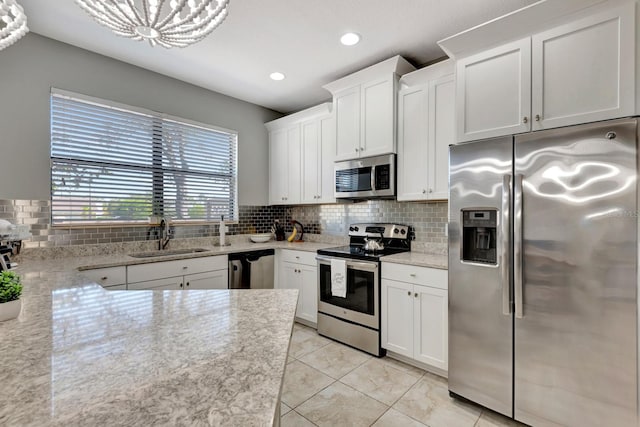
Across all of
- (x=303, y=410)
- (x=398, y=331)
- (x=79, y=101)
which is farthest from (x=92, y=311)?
(x=79, y=101)

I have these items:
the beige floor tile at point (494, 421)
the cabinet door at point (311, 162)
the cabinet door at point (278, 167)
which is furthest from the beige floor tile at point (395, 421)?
the cabinet door at point (278, 167)

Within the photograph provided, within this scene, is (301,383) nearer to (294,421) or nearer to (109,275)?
(294,421)

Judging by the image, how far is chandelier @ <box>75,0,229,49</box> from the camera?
136cm

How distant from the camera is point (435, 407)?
2.03 meters

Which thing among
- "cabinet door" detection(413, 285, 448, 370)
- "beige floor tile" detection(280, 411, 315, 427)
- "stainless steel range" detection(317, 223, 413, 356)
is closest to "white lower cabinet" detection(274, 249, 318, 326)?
"stainless steel range" detection(317, 223, 413, 356)

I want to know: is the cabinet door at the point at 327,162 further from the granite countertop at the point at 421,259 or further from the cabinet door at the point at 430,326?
the cabinet door at the point at 430,326

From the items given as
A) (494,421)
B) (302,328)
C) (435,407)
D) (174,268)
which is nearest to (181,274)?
(174,268)

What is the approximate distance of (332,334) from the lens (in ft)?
9.94

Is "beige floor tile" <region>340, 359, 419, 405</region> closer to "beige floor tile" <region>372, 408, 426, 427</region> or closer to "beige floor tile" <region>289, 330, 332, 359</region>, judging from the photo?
"beige floor tile" <region>372, 408, 426, 427</region>

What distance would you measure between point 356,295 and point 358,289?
66mm

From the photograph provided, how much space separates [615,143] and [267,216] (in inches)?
142

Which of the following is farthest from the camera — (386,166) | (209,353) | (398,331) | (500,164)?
(386,166)

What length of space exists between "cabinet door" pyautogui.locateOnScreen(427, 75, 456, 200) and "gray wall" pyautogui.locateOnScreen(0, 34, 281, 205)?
2.58m

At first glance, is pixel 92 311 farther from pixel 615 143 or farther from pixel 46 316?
pixel 615 143
